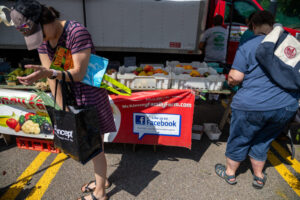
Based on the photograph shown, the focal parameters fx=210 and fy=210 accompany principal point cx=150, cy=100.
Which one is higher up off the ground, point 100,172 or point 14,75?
point 14,75

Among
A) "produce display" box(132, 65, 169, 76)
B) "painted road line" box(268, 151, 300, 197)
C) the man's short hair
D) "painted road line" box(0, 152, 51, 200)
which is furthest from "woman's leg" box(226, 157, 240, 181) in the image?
the man's short hair

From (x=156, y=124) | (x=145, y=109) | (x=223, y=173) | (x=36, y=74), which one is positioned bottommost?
(x=223, y=173)

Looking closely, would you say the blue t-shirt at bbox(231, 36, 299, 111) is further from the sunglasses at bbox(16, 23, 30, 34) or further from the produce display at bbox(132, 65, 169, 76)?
the sunglasses at bbox(16, 23, 30, 34)

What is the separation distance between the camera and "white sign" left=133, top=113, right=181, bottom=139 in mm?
2934

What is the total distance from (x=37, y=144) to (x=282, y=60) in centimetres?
350

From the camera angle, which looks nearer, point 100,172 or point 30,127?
point 100,172

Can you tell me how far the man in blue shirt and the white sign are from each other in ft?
2.54

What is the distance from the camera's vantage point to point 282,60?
197 centimetres

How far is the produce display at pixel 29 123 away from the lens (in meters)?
3.03

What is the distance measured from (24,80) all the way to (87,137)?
0.68 metres

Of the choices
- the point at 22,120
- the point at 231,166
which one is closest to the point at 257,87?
the point at 231,166

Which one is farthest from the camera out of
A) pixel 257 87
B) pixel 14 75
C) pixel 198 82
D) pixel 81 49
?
pixel 14 75

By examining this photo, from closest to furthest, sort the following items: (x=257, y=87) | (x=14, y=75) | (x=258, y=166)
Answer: (x=257, y=87), (x=258, y=166), (x=14, y=75)

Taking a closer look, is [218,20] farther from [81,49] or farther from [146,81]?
[81,49]
